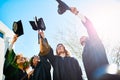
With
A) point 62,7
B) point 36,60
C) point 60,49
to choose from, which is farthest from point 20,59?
point 62,7

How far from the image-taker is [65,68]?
3541 mm

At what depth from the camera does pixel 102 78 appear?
1.84 m

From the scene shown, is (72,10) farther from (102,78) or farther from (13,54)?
(102,78)

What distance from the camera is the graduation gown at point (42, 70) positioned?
3.64 meters

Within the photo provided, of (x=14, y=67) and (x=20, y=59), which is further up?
(x=20, y=59)

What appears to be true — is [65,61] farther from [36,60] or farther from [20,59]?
[20,59]

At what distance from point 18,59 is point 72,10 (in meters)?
1.00

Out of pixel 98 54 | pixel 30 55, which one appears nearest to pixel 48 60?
pixel 30 55

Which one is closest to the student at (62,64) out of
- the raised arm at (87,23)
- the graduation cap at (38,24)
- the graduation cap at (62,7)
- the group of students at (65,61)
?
the group of students at (65,61)

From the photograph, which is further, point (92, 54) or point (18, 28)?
point (18, 28)

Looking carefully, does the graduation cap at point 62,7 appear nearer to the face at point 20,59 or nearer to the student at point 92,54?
the student at point 92,54

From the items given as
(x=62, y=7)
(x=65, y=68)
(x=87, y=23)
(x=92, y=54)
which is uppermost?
(x=62, y=7)

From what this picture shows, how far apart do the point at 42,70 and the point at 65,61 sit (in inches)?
12.8

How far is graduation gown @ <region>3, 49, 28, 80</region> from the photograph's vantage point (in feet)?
12.6
